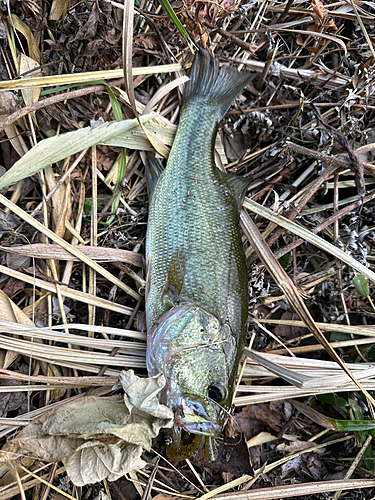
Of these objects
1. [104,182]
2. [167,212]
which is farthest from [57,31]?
[167,212]

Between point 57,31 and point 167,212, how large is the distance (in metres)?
1.52

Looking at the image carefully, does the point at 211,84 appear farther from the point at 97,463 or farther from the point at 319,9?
the point at 97,463

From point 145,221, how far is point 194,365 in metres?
1.20

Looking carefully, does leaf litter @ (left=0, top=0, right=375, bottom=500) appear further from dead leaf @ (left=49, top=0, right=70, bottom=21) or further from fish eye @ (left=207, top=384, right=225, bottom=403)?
fish eye @ (left=207, top=384, right=225, bottom=403)

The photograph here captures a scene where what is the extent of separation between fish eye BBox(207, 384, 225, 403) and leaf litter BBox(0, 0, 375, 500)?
37 centimetres

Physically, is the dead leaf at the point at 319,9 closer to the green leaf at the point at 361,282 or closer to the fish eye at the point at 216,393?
the green leaf at the point at 361,282

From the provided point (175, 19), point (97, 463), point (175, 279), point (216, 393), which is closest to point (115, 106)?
point (175, 19)

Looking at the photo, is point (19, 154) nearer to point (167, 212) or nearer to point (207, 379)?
point (167, 212)

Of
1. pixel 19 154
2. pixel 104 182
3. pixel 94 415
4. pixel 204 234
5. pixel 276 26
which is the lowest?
pixel 94 415

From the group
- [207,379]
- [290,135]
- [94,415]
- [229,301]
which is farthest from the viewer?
[290,135]

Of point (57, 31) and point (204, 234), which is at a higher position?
point (57, 31)

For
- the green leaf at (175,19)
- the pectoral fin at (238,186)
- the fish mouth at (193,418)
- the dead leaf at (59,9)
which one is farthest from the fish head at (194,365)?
the dead leaf at (59,9)

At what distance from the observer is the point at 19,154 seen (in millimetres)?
2738

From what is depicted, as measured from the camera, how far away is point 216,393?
2.38 m
